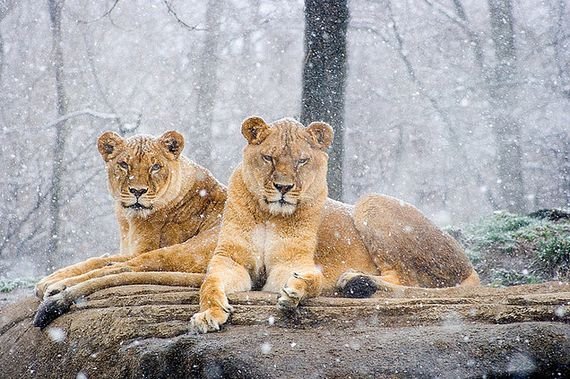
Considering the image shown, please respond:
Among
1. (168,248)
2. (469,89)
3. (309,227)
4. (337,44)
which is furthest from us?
(469,89)

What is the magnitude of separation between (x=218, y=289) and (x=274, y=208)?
83cm

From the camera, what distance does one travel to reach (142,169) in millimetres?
4738

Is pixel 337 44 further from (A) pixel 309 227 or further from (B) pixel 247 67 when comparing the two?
(B) pixel 247 67

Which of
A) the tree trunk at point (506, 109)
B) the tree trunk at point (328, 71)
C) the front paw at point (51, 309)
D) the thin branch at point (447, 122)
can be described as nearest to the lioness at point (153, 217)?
the front paw at point (51, 309)

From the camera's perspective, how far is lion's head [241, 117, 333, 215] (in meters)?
4.20

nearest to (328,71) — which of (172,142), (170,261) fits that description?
(172,142)

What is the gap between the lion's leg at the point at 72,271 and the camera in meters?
4.41

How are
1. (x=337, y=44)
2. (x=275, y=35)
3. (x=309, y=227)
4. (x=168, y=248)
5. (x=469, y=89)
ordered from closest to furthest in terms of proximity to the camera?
(x=309, y=227) → (x=168, y=248) → (x=337, y=44) → (x=469, y=89) → (x=275, y=35)

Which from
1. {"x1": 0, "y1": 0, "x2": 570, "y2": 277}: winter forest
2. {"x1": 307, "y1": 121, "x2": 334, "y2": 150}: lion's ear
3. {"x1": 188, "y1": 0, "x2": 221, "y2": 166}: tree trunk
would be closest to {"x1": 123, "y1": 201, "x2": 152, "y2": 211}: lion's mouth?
{"x1": 307, "y1": 121, "x2": 334, "y2": 150}: lion's ear

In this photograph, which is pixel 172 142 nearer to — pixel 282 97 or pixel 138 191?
pixel 138 191

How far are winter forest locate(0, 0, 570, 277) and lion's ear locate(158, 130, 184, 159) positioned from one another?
509 inches

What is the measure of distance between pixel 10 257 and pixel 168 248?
1495cm

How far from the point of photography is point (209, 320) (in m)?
3.34

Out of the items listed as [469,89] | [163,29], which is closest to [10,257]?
[163,29]
